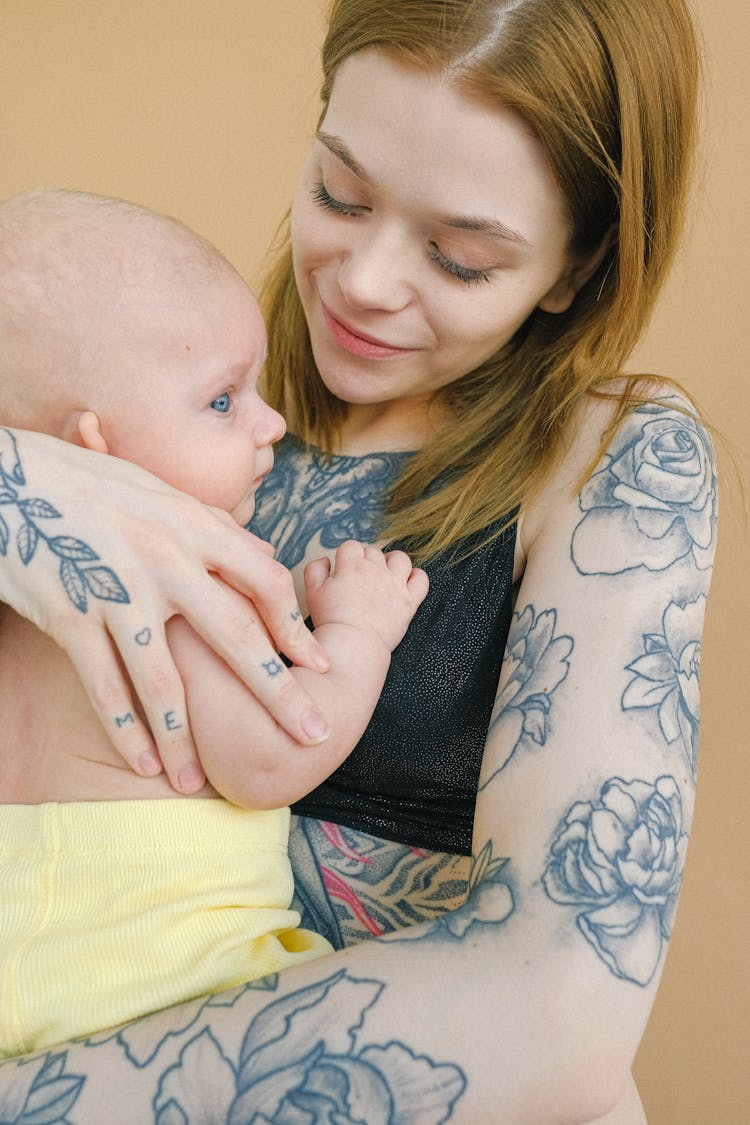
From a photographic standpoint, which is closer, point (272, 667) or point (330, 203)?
point (272, 667)

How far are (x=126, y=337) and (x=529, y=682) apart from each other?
520mm

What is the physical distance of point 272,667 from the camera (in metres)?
1.11

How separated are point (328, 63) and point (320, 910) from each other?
102 cm

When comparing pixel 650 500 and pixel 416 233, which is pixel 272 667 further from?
pixel 416 233

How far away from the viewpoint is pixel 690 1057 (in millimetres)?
2398

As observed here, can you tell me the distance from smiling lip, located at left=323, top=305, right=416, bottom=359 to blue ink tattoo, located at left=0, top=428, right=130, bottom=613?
48cm

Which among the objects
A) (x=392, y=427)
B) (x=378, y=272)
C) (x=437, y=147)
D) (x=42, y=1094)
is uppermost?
(x=437, y=147)

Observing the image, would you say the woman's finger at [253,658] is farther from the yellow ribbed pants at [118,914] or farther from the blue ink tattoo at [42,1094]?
the blue ink tattoo at [42,1094]

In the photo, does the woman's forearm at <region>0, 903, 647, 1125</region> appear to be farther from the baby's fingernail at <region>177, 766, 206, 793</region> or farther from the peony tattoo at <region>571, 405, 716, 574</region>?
the peony tattoo at <region>571, 405, 716, 574</region>

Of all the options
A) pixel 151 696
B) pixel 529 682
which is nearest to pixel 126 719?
pixel 151 696

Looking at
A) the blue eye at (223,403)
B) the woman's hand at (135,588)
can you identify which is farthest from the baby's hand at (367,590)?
the blue eye at (223,403)

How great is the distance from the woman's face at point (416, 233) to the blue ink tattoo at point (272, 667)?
491 millimetres

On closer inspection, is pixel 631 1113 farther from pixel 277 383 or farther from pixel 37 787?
pixel 277 383

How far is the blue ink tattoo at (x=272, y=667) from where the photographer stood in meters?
1.11
